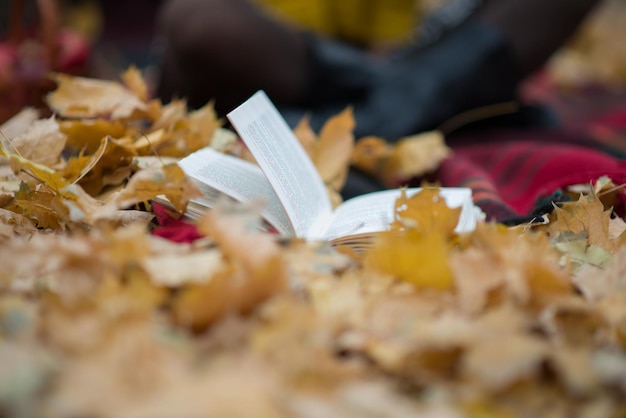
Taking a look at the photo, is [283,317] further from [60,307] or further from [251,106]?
[251,106]

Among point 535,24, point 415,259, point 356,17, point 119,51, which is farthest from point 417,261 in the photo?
point 119,51

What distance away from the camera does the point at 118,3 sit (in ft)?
7.59

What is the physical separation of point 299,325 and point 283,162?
24 centimetres

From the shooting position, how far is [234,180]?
1.66 feet

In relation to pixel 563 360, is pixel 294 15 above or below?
above

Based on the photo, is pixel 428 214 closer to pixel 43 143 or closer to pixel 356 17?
pixel 43 143

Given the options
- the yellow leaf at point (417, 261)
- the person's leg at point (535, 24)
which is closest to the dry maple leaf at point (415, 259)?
the yellow leaf at point (417, 261)

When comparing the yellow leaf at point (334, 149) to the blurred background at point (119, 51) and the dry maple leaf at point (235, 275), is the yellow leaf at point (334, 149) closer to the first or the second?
the dry maple leaf at point (235, 275)

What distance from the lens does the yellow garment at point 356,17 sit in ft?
4.60

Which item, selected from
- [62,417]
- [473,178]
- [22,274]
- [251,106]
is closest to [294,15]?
[473,178]

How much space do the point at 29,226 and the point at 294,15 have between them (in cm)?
105

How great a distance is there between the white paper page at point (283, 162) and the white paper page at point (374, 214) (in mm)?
19

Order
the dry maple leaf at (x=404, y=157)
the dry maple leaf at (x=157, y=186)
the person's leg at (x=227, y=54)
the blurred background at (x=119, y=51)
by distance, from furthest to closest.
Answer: the blurred background at (x=119, y=51), the person's leg at (x=227, y=54), the dry maple leaf at (x=404, y=157), the dry maple leaf at (x=157, y=186)

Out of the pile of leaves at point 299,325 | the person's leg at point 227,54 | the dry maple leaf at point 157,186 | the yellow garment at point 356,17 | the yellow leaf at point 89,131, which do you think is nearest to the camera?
the pile of leaves at point 299,325
